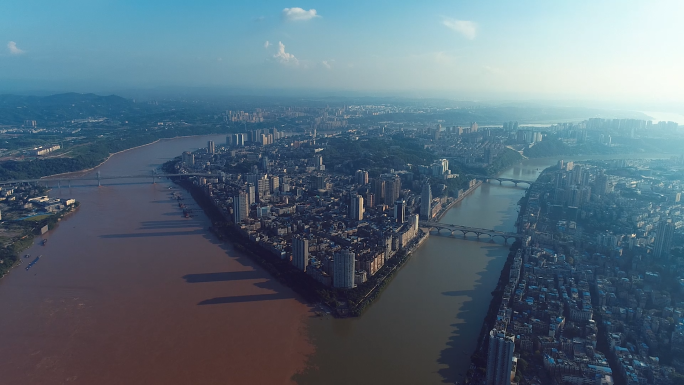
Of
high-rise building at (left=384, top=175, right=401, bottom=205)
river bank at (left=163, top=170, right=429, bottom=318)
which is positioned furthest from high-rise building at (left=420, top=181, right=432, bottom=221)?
high-rise building at (left=384, top=175, right=401, bottom=205)

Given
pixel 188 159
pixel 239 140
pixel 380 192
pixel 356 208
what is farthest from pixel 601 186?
pixel 239 140

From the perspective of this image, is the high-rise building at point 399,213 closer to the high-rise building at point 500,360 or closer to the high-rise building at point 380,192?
the high-rise building at point 380,192

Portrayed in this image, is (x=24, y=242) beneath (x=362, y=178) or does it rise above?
beneath

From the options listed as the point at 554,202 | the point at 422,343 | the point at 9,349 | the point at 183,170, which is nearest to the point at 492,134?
the point at 554,202

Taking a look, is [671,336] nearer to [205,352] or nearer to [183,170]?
[205,352]

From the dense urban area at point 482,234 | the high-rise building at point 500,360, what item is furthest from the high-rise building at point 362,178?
the high-rise building at point 500,360

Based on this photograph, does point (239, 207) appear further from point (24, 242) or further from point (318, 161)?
point (318, 161)

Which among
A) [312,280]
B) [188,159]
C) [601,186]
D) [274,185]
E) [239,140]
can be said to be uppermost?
[239,140]
